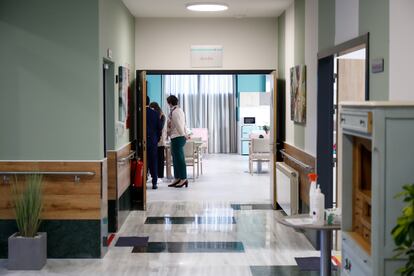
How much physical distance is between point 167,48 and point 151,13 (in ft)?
2.07

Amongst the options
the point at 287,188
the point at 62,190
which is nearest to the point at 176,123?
the point at 287,188

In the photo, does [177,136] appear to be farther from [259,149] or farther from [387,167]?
[387,167]

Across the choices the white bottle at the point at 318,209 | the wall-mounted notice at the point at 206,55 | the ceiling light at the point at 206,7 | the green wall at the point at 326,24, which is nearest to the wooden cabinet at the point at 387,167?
the white bottle at the point at 318,209

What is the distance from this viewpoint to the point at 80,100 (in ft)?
18.9

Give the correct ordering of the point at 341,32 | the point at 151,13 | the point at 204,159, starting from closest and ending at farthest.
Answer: the point at 341,32 → the point at 151,13 → the point at 204,159

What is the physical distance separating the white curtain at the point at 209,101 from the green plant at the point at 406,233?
14185mm

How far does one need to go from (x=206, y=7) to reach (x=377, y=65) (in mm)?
4175

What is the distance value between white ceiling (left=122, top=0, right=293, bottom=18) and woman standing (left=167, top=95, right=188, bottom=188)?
201 cm

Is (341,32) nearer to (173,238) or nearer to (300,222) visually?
(300,222)

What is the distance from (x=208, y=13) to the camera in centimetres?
848

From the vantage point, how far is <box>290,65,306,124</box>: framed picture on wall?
6.80 meters

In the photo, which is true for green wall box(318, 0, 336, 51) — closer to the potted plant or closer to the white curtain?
the potted plant

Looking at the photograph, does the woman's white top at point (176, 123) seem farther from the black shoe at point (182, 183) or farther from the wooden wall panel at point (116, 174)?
the wooden wall panel at point (116, 174)

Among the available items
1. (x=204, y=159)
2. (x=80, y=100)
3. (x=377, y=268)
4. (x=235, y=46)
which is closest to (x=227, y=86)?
(x=204, y=159)
